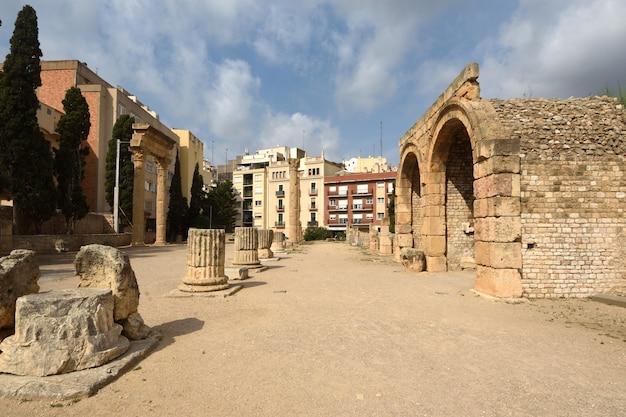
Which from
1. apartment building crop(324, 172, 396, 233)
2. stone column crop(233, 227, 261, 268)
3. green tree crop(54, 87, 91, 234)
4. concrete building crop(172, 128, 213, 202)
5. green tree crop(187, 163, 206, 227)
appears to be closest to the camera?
stone column crop(233, 227, 261, 268)

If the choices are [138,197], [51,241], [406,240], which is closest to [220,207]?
[138,197]

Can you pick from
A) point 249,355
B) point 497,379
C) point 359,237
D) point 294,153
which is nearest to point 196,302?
point 249,355

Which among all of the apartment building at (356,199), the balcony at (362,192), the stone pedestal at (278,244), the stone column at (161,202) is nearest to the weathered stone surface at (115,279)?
the stone pedestal at (278,244)

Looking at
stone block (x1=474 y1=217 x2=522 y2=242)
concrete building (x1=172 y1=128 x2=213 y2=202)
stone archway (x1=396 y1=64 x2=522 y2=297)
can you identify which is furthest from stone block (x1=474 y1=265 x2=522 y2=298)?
concrete building (x1=172 y1=128 x2=213 y2=202)

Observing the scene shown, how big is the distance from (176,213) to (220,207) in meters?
8.20

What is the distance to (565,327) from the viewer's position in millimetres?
6301

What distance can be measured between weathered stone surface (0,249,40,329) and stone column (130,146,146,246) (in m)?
21.7

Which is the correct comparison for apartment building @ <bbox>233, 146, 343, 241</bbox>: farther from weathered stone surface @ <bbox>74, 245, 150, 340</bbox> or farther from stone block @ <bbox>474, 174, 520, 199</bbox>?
weathered stone surface @ <bbox>74, 245, 150, 340</bbox>

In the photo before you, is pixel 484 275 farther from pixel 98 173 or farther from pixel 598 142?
pixel 98 173

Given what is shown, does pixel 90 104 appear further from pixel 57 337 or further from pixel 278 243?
pixel 57 337

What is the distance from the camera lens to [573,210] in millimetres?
9008

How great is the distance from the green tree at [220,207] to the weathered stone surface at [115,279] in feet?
127

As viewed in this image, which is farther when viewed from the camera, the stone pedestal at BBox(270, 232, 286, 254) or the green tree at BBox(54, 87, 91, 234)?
the stone pedestal at BBox(270, 232, 286, 254)

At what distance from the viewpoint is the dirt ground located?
343 centimetres
